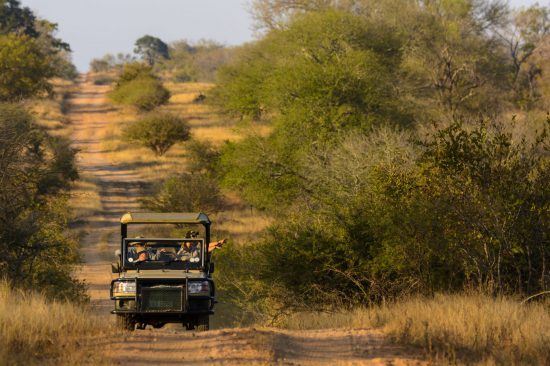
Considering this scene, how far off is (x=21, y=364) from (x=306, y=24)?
32417 millimetres

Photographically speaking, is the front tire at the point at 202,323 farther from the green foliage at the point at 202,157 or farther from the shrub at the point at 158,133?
the shrub at the point at 158,133

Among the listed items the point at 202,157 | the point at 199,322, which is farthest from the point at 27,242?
the point at 202,157

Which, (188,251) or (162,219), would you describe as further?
(188,251)

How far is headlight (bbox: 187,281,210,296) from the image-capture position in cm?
1196

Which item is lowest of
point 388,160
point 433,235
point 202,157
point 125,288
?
point 125,288

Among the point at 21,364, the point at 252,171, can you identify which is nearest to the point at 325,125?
the point at 252,171

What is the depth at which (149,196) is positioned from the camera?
119 ft

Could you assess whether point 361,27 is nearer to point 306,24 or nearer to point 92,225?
point 306,24

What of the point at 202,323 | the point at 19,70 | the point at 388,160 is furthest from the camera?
the point at 19,70

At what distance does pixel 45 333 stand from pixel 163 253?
11.3ft

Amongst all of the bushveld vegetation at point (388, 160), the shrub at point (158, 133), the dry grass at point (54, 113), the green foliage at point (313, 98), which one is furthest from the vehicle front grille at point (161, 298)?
the dry grass at point (54, 113)

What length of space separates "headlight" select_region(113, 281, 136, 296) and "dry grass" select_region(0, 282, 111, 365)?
35.4 inches

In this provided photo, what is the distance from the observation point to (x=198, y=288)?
39.4ft

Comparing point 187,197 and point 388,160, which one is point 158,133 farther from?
point 388,160
